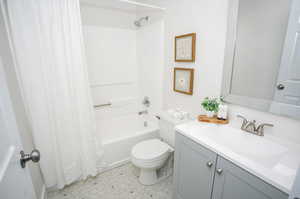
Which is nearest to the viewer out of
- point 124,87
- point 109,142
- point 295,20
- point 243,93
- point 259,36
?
point 295,20

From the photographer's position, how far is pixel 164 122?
1742 millimetres

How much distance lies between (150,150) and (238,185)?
3.20ft

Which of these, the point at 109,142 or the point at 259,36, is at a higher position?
the point at 259,36

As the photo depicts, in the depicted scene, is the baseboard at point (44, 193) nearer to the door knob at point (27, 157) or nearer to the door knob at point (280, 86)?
the door knob at point (27, 157)

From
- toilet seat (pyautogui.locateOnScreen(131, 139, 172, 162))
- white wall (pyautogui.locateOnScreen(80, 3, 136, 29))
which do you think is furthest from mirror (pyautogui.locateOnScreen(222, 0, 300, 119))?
white wall (pyautogui.locateOnScreen(80, 3, 136, 29))

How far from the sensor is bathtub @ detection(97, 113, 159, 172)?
1.88 meters

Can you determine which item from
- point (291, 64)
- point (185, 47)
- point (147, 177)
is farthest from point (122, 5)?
point (147, 177)

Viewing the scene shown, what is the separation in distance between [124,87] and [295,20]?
Answer: 2346 mm

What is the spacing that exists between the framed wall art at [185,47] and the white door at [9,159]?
1.48m

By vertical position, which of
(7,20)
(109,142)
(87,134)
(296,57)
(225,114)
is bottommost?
(109,142)

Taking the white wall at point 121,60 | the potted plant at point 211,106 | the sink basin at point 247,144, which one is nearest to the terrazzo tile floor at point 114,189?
the white wall at point 121,60

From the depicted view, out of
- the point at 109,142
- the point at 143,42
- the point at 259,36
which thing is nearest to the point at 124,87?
the point at 143,42

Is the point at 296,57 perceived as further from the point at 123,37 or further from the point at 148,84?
the point at 123,37

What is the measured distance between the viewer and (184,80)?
169 centimetres
